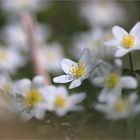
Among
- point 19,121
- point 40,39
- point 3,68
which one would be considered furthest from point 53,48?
point 19,121

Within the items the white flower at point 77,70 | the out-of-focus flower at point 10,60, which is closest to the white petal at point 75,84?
Result: the white flower at point 77,70

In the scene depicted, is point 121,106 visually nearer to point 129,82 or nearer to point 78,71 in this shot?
point 129,82

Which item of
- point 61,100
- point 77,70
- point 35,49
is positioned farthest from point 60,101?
point 35,49

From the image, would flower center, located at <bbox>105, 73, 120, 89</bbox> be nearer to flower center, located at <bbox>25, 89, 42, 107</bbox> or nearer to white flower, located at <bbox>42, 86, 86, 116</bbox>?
white flower, located at <bbox>42, 86, 86, 116</bbox>

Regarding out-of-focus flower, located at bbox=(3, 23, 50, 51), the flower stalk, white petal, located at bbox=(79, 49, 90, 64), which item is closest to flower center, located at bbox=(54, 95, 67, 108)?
white petal, located at bbox=(79, 49, 90, 64)

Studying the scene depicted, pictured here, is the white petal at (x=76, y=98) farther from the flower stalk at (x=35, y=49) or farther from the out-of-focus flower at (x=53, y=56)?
the out-of-focus flower at (x=53, y=56)

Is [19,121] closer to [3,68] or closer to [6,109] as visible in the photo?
[6,109]
